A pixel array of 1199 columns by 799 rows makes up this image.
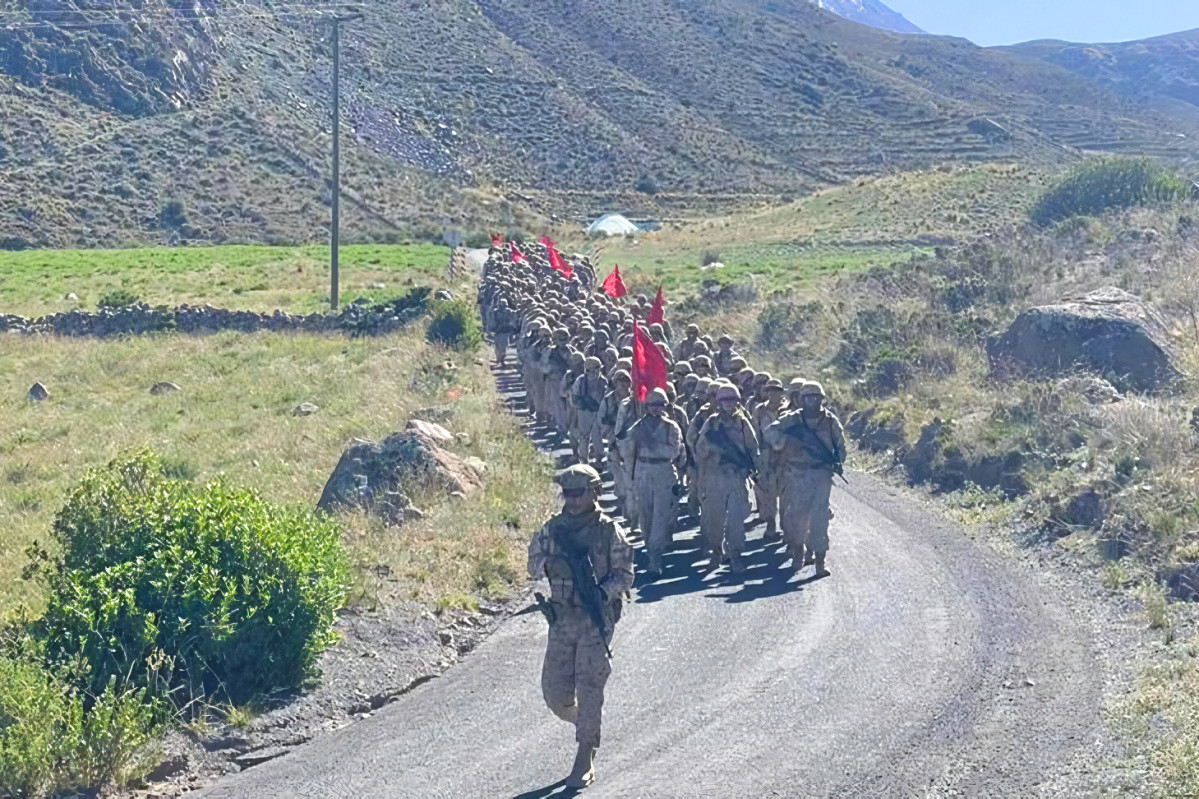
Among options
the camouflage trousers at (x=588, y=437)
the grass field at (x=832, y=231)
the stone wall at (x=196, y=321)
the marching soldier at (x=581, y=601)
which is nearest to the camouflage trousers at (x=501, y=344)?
the stone wall at (x=196, y=321)

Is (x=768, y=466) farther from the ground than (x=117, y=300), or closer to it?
farther from the ground

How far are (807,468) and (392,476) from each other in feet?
15.9

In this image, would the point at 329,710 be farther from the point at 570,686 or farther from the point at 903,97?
the point at 903,97

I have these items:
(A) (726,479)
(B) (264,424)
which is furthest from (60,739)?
(B) (264,424)

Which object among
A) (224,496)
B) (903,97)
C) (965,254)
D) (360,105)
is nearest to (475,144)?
(360,105)

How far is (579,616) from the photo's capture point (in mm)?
8867

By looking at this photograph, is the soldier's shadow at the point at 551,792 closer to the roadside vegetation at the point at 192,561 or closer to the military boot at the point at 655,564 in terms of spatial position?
the roadside vegetation at the point at 192,561

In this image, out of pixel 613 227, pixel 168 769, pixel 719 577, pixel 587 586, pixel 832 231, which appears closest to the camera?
pixel 587 586

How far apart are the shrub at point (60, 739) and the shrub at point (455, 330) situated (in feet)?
74.8

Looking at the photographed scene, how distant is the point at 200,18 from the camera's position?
266 feet

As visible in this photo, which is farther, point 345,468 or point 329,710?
point 345,468

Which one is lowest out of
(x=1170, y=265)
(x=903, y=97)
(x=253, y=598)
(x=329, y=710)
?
(x=329, y=710)

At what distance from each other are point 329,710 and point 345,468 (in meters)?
6.19

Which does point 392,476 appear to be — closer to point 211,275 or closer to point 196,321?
point 196,321
